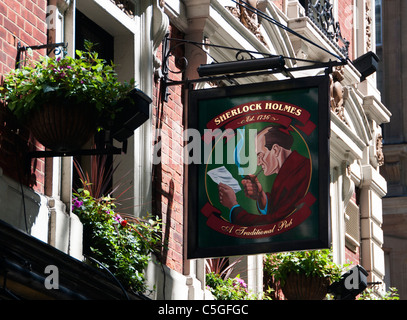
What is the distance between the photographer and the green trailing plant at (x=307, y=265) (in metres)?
16.2

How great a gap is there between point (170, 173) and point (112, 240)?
2193mm

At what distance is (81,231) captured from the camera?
11945mm

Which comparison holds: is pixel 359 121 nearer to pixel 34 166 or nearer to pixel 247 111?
pixel 247 111

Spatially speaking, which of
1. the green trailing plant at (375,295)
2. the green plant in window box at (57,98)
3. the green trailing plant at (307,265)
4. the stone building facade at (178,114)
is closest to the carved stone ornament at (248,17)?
the stone building facade at (178,114)

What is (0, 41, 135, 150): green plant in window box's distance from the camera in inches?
435

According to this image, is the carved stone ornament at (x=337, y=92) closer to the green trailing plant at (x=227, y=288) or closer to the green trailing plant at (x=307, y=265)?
the green trailing plant at (x=307, y=265)

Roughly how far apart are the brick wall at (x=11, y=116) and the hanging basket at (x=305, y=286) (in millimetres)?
5549

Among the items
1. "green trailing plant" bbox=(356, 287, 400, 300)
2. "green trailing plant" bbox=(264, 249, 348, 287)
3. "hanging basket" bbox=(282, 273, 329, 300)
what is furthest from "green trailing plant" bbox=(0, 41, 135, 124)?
"green trailing plant" bbox=(356, 287, 400, 300)

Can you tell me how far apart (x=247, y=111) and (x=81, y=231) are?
2.40 meters

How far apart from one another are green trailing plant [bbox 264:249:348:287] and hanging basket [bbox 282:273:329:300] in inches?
2.1

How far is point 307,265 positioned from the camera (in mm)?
16250

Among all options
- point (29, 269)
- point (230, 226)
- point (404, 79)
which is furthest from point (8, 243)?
point (404, 79)

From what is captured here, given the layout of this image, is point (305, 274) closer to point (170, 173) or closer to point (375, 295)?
point (170, 173)

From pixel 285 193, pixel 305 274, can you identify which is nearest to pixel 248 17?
pixel 305 274
